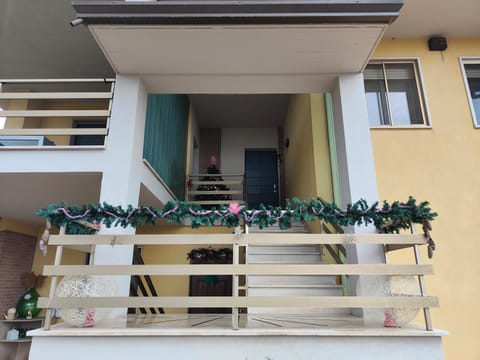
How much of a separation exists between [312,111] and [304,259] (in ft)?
8.06

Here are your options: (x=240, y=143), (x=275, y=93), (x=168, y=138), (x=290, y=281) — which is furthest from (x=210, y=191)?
(x=275, y=93)

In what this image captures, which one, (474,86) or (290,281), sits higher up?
(474,86)

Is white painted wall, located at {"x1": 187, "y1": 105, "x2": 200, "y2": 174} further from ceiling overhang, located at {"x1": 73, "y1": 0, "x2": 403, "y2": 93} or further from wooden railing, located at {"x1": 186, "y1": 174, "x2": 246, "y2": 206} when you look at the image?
ceiling overhang, located at {"x1": 73, "y1": 0, "x2": 403, "y2": 93}

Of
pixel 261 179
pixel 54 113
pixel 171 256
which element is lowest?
pixel 171 256

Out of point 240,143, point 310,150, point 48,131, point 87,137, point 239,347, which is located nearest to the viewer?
point 239,347

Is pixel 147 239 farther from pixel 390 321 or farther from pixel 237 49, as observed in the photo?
pixel 237 49

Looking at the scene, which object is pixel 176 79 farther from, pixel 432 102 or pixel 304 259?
pixel 432 102

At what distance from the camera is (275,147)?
9086mm

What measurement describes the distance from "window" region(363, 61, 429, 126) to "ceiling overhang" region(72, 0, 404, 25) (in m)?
2.35

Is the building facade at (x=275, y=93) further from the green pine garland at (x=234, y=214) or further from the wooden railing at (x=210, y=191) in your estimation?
the green pine garland at (x=234, y=214)

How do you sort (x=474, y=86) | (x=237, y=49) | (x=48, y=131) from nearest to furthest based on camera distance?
1. (x=237, y=49)
2. (x=48, y=131)
3. (x=474, y=86)

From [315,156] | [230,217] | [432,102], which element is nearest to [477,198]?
[432,102]

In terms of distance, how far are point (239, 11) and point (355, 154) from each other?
1805mm

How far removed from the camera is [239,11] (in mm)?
2748
